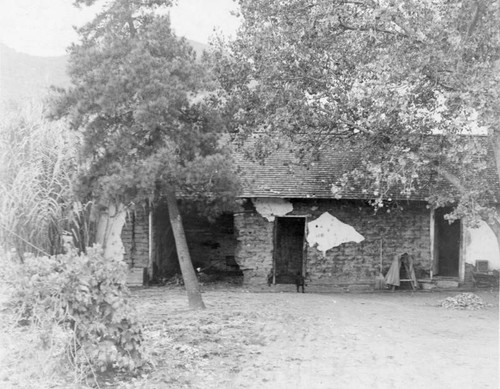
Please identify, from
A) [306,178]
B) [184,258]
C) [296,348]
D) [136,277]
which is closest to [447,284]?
[306,178]

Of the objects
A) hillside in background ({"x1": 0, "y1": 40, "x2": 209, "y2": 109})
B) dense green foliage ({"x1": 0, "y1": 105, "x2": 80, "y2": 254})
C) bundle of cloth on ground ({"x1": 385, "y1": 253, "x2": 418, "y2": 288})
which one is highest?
hillside in background ({"x1": 0, "y1": 40, "x2": 209, "y2": 109})

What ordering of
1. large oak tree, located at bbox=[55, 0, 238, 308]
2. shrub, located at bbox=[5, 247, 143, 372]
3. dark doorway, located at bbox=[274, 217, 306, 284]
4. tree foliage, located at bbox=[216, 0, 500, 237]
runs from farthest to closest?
dark doorway, located at bbox=[274, 217, 306, 284], tree foliage, located at bbox=[216, 0, 500, 237], large oak tree, located at bbox=[55, 0, 238, 308], shrub, located at bbox=[5, 247, 143, 372]

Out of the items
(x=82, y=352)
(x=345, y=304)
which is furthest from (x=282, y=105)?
(x=82, y=352)

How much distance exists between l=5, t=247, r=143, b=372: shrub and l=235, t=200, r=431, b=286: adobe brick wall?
31.7ft

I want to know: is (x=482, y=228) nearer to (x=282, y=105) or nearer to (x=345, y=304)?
(x=345, y=304)

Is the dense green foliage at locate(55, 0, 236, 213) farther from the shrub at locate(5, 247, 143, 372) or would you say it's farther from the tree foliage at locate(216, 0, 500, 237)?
the shrub at locate(5, 247, 143, 372)

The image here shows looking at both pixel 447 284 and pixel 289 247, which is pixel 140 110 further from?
pixel 447 284

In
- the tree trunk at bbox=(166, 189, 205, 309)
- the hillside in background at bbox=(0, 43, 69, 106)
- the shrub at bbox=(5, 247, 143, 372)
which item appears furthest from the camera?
the hillside in background at bbox=(0, 43, 69, 106)

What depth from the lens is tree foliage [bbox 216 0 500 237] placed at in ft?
35.1

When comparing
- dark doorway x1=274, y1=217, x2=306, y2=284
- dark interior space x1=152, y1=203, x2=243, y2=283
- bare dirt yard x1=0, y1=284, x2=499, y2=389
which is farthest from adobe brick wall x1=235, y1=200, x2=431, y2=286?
dark interior space x1=152, y1=203, x2=243, y2=283

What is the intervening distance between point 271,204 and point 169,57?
6.63 metres

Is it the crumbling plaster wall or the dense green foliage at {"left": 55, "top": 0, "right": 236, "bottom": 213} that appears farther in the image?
the crumbling plaster wall

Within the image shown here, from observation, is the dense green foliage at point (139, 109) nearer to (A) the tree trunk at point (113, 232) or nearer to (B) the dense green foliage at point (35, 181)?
(B) the dense green foliage at point (35, 181)

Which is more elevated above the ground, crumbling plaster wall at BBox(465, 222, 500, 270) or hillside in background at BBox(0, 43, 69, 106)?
hillside in background at BBox(0, 43, 69, 106)
